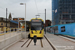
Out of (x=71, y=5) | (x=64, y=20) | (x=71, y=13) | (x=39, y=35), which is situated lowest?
(x=39, y=35)

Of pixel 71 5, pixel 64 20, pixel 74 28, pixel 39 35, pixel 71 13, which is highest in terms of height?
pixel 71 5

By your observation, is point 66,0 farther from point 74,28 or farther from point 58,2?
point 74,28

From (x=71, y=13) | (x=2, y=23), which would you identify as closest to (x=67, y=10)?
(x=71, y=13)

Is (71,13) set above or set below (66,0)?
below

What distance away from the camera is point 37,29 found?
18797mm

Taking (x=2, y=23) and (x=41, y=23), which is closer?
(x=41, y=23)

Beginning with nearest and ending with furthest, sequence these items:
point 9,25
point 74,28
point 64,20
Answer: point 74,28 < point 64,20 < point 9,25

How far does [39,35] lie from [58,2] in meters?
39.4

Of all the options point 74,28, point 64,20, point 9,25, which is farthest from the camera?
point 9,25

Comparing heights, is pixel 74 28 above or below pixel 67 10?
below

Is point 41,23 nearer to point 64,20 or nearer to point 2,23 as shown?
point 64,20

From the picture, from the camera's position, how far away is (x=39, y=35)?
18.4 m

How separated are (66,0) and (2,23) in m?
35.5

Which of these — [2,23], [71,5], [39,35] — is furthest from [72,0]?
[39,35]
